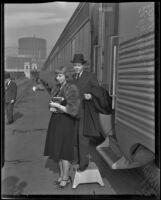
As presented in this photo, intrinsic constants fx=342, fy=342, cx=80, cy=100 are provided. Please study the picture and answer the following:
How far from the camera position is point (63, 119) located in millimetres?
3834

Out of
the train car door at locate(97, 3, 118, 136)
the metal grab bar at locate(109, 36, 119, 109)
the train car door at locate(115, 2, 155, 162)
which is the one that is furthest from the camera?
the train car door at locate(97, 3, 118, 136)

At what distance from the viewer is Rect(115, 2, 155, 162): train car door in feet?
9.96

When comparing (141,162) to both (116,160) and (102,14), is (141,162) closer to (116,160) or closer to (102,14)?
(116,160)

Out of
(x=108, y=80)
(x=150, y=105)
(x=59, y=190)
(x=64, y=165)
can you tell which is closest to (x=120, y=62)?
(x=108, y=80)

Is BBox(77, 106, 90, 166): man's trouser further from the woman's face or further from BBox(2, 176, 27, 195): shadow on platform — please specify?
BBox(2, 176, 27, 195): shadow on platform

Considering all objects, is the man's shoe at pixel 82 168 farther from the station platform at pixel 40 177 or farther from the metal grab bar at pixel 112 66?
the metal grab bar at pixel 112 66

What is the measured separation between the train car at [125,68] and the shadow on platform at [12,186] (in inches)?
43.0

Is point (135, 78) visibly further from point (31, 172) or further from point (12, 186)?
point (31, 172)

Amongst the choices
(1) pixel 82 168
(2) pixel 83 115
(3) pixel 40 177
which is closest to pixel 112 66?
(2) pixel 83 115

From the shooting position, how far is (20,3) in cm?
281

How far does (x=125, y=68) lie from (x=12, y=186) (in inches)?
74.8

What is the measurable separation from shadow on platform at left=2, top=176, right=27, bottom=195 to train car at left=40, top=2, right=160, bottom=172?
3.59 feet

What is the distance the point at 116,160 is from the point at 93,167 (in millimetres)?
295

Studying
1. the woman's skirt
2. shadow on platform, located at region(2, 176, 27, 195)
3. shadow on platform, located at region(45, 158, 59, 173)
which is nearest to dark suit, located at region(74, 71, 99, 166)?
the woman's skirt
